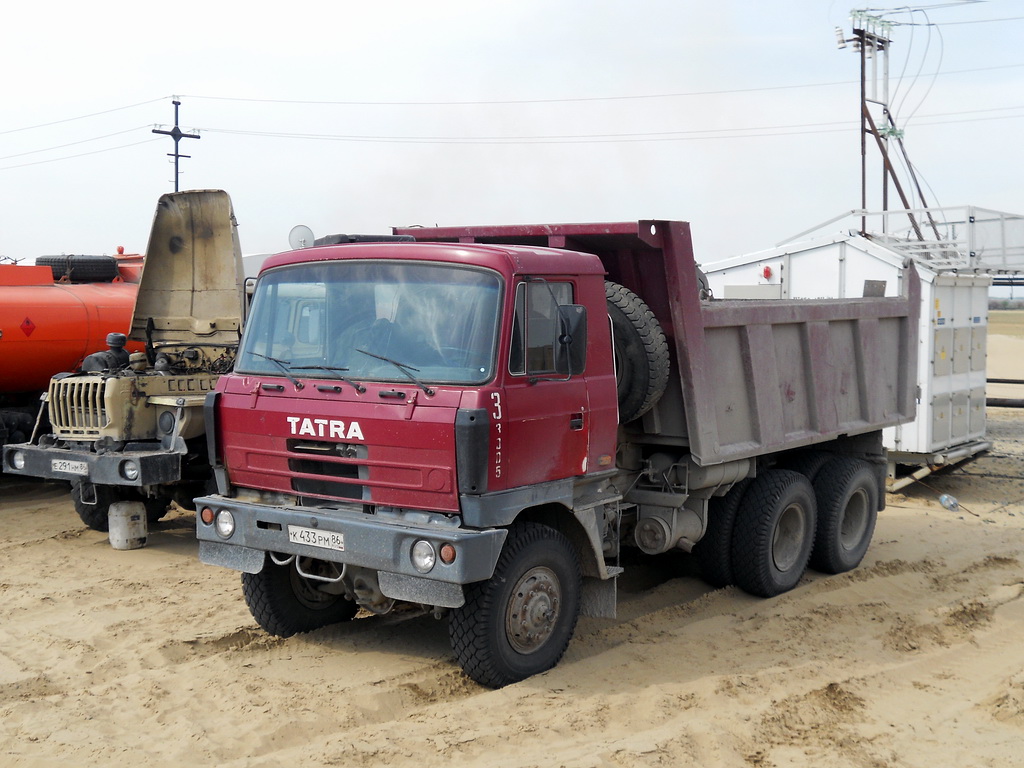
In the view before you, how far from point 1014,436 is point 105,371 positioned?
14.1 metres

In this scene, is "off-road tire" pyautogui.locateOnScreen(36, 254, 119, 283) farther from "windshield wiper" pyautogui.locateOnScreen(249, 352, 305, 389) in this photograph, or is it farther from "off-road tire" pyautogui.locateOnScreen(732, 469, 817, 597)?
"off-road tire" pyautogui.locateOnScreen(732, 469, 817, 597)

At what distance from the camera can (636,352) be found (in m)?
6.51

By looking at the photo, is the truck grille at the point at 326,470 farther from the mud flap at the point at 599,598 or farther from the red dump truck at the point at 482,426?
the mud flap at the point at 599,598

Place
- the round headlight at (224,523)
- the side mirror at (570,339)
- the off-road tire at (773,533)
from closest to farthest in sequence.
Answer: the side mirror at (570,339), the round headlight at (224,523), the off-road tire at (773,533)

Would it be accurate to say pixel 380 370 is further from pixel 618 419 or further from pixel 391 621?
pixel 391 621

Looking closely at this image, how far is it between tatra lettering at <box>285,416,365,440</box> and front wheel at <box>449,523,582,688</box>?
0.99 meters

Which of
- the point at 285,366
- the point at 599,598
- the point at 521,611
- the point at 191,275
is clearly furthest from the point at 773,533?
the point at 191,275

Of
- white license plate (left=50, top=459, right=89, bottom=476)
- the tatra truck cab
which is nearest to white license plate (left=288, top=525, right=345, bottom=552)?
the tatra truck cab

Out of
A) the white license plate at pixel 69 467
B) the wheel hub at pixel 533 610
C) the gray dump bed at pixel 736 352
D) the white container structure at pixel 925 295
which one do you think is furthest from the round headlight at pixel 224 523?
the white container structure at pixel 925 295

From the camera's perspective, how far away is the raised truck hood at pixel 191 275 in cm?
1082

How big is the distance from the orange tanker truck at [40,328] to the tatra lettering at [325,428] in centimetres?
691

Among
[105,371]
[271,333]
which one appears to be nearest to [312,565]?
[271,333]

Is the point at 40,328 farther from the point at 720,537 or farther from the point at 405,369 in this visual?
the point at 720,537

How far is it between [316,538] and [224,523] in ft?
2.48
